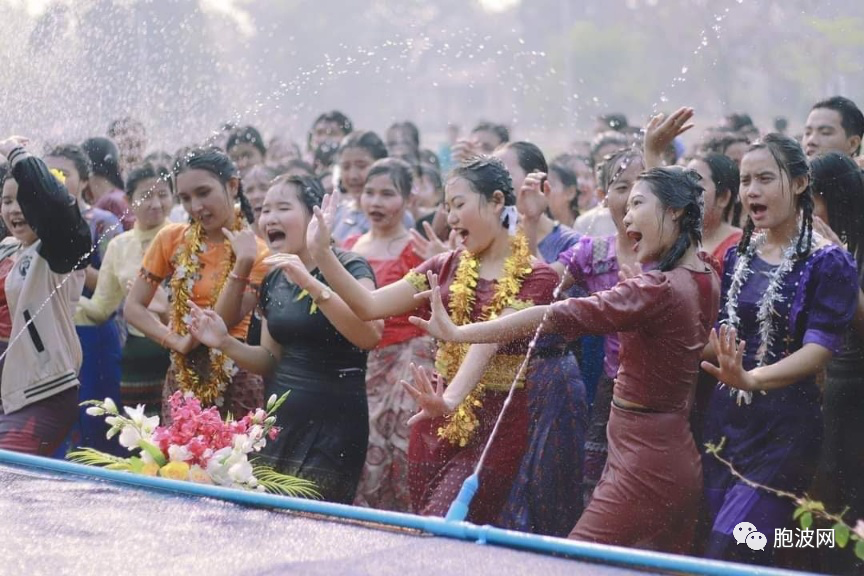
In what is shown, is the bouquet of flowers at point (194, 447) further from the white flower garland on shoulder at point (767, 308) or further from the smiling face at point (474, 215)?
the white flower garland on shoulder at point (767, 308)

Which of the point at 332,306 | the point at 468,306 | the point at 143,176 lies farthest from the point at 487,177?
the point at 143,176

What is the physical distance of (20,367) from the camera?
4816 mm

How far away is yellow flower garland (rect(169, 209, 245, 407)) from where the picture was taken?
5.04 metres

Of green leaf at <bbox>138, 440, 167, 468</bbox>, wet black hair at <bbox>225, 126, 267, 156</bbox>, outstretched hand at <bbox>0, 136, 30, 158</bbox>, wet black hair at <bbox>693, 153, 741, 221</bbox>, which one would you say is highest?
wet black hair at <bbox>693, 153, 741, 221</bbox>

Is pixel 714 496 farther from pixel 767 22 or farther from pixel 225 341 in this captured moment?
pixel 767 22

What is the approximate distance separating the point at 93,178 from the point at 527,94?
2827 cm

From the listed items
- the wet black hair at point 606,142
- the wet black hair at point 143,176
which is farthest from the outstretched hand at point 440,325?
the wet black hair at point 606,142

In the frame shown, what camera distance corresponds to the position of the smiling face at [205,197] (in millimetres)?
5094

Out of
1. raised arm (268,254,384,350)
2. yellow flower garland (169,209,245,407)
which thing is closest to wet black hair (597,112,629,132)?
yellow flower garland (169,209,245,407)

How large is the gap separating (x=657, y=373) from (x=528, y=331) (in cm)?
38

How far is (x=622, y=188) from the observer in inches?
181

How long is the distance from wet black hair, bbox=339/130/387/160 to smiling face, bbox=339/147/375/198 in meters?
0.02

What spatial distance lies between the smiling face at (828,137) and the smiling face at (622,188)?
748 millimetres

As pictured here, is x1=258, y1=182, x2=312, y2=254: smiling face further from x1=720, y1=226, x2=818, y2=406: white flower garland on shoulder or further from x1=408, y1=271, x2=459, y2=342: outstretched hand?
x1=720, y1=226, x2=818, y2=406: white flower garland on shoulder
